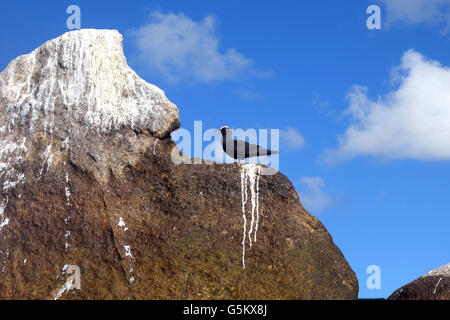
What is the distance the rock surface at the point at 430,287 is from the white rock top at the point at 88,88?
5869 millimetres

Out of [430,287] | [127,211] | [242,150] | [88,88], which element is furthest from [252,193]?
[430,287]

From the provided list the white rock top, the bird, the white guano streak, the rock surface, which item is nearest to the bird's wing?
the bird

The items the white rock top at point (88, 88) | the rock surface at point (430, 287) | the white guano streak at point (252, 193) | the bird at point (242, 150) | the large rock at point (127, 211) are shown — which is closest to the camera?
the large rock at point (127, 211)

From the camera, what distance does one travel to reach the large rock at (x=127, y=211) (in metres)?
9.43

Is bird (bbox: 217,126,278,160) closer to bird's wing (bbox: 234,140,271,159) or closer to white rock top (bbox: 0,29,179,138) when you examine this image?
bird's wing (bbox: 234,140,271,159)

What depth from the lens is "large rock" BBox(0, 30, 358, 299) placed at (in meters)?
9.43

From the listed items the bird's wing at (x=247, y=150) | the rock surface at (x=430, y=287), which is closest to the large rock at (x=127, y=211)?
the bird's wing at (x=247, y=150)

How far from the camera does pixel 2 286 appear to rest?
9547 millimetres

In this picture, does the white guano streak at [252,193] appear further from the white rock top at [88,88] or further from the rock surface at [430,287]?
the rock surface at [430,287]

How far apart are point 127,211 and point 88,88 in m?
2.38

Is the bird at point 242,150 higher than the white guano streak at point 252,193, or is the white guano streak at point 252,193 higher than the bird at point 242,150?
the bird at point 242,150

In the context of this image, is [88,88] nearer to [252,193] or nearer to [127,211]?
[127,211]
